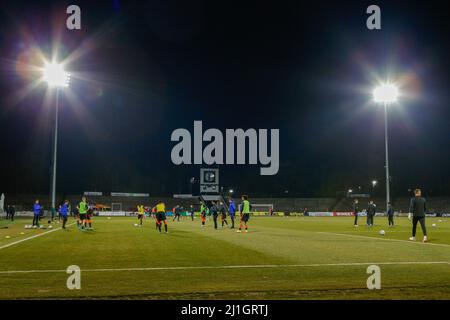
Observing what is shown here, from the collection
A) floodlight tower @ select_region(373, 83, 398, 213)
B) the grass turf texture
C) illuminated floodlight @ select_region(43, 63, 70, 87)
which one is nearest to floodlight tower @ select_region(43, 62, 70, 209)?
illuminated floodlight @ select_region(43, 63, 70, 87)

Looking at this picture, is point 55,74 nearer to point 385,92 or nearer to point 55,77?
point 55,77

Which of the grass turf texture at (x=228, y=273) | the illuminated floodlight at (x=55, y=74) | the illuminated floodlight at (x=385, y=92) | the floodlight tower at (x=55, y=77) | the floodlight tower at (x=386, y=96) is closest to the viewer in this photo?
the grass turf texture at (x=228, y=273)

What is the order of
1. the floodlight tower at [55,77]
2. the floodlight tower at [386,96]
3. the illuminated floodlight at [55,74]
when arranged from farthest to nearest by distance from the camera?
the floodlight tower at [386,96] < the illuminated floodlight at [55,74] < the floodlight tower at [55,77]

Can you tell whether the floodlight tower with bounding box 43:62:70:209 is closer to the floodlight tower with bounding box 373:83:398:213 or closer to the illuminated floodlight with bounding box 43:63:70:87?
the illuminated floodlight with bounding box 43:63:70:87

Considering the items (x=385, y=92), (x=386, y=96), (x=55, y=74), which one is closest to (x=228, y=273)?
(x=55, y=74)

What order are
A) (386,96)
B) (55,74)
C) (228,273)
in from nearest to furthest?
(228,273)
(55,74)
(386,96)

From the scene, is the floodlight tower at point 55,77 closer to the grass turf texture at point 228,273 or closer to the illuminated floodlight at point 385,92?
the grass turf texture at point 228,273

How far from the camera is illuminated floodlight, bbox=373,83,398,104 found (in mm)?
45938

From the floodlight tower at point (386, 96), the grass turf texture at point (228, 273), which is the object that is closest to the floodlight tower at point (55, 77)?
the grass turf texture at point (228, 273)

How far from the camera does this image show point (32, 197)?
77.7m

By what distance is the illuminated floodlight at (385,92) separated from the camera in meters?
45.9

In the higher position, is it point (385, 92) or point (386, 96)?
point (385, 92)

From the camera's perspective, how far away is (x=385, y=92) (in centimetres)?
4581

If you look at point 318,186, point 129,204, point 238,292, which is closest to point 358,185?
point 318,186
